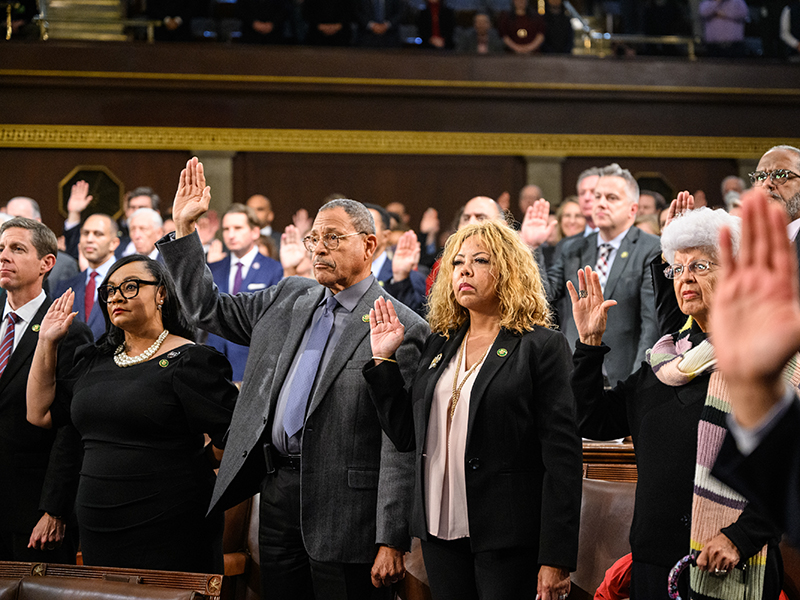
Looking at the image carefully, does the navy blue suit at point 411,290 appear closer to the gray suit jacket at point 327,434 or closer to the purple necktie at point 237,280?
the purple necktie at point 237,280

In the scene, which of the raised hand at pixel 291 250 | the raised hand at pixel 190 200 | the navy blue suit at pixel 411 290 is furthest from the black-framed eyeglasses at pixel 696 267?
the raised hand at pixel 291 250

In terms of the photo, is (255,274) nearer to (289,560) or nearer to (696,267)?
(289,560)

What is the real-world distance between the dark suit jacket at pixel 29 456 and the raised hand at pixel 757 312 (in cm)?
224

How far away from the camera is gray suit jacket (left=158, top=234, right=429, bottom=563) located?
6.90 feet

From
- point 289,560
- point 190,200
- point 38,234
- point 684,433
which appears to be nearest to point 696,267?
point 684,433

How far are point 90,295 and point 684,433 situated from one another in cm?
321

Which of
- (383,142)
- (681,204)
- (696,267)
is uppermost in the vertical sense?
(383,142)

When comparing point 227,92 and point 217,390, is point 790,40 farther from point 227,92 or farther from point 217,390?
point 217,390

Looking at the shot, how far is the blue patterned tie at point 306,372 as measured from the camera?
2.17m

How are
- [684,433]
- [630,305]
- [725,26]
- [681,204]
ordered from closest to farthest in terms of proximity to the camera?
1. [684,433]
2. [681,204]
3. [630,305]
4. [725,26]

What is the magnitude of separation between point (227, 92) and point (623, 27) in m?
3.37

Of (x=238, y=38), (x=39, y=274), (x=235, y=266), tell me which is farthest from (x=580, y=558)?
(x=238, y=38)

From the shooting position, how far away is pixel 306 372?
223 centimetres

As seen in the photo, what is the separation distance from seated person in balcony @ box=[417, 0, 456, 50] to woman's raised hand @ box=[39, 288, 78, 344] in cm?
511
